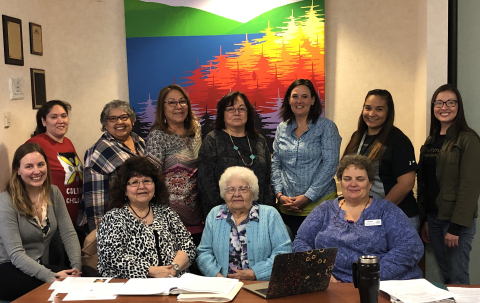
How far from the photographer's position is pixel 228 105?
3084 mm

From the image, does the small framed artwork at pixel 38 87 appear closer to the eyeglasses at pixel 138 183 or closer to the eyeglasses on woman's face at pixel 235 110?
the eyeglasses at pixel 138 183

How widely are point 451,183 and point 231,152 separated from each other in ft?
4.78

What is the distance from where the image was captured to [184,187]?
10.2ft

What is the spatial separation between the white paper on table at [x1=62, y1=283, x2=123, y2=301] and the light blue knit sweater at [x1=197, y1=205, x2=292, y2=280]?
687mm

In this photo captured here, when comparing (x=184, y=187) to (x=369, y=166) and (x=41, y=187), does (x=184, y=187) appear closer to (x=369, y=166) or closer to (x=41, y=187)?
(x=41, y=187)

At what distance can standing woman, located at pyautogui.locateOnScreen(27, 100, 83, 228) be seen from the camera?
3.29 meters

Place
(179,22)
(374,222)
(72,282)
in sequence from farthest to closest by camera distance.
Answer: (179,22) → (374,222) → (72,282)

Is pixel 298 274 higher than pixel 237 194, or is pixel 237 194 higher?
pixel 237 194

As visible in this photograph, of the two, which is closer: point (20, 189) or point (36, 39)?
point (20, 189)

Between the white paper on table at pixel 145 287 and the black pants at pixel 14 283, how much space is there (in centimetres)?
100

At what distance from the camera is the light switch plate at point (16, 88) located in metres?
3.55

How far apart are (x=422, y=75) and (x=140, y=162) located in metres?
2.46

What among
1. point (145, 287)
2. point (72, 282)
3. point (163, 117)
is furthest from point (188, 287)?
point (163, 117)

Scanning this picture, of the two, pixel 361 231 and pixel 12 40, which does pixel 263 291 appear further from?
pixel 12 40
